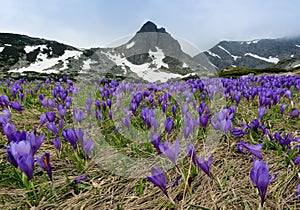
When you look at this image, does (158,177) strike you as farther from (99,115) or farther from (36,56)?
(36,56)

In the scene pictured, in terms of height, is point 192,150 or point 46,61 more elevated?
point 46,61

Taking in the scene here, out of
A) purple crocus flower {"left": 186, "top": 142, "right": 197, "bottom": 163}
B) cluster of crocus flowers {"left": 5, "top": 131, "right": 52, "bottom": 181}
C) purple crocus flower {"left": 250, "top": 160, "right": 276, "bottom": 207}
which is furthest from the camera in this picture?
purple crocus flower {"left": 186, "top": 142, "right": 197, "bottom": 163}

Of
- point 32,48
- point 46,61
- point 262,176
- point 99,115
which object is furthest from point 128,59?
point 32,48

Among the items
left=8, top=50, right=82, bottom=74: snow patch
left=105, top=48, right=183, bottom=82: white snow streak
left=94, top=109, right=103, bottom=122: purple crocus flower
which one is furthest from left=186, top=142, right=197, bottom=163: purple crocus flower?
left=8, top=50, right=82, bottom=74: snow patch

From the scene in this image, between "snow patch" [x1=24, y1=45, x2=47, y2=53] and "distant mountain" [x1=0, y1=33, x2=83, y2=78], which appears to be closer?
"distant mountain" [x1=0, y1=33, x2=83, y2=78]

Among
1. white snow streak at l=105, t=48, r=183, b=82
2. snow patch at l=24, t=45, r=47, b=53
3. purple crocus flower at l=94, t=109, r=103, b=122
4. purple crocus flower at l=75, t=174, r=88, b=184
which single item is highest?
snow patch at l=24, t=45, r=47, b=53

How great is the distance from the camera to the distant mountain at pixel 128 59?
9.73 meters

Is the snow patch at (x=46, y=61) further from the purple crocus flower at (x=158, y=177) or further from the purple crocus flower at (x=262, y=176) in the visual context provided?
the purple crocus flower at (x=262, y=176)

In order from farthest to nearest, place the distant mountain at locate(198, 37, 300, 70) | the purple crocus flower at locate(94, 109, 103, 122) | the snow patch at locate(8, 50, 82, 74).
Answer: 1. the distant mountain at locate(198, 37, 300, 70)
2. the snow patch at locate(8, 50, 82, 74)
3. the purple crocus flower at locate(94, 109, 103, 122)

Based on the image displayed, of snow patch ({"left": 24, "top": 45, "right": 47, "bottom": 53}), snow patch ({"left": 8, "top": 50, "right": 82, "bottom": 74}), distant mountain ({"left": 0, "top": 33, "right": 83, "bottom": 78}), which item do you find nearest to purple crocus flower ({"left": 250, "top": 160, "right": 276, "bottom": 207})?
distant mountain ({"left": 0, "top": 33, "right": 83, "bottom": 78})

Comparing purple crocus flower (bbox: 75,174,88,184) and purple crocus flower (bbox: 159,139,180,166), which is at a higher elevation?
purple crocus flower (bbox: 159,139,180,166)

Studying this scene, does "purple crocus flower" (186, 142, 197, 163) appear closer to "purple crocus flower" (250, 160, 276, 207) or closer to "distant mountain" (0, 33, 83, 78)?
"purple crocus flower" (250, 160, 276, 207)

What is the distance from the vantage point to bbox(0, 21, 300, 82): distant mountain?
9.73 m

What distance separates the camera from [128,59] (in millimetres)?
16484
